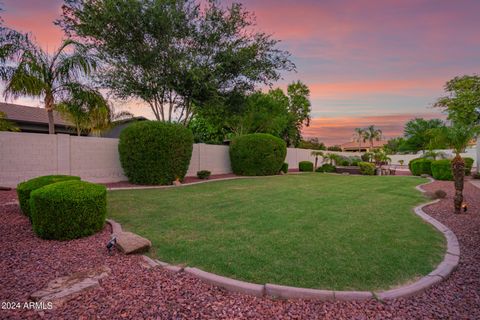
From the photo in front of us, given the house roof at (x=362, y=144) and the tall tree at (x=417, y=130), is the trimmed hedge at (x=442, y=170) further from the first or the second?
the house roof at (x=362, y=144)

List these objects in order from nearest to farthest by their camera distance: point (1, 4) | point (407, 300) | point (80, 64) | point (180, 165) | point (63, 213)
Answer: point (407, 300), point (63, 213), point (1, 4), point (80, 64), point (180, 165)

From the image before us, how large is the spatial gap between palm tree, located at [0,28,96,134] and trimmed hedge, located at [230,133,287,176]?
8.13m

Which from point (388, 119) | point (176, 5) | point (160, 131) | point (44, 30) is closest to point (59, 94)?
point (44, 30)

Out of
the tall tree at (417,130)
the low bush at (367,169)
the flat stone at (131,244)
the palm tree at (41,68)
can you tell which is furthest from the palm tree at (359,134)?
the flat stone at (131,244)

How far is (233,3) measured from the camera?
12602mm

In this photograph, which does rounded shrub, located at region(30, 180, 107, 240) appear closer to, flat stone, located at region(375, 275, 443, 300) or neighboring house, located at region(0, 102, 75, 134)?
flat stone, located at region(375, 275, 443, 300)

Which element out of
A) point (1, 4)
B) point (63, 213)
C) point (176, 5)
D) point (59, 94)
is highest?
point (176, 5)

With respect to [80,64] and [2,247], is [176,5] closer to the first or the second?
[80,64]

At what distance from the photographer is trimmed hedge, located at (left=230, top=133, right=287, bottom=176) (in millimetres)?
15141

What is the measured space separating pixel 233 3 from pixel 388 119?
19.1 meters

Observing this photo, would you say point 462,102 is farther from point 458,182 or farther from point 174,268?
point 174,268

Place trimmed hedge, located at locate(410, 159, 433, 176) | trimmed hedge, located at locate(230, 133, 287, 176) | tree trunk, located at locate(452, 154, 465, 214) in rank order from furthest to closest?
trimmed hedge, located at locate(410, 159, 433, 176), trimmed hedge, located at locate(230, 133, 287, 176), tree trunk, located at locate(452, 154, 465, 214)

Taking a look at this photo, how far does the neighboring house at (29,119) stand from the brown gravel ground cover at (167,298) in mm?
14698

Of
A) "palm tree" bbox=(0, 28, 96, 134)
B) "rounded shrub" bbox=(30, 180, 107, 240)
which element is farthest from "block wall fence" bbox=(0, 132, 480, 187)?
"rounded shrub" bbox=(30, 180, 107, 240)
